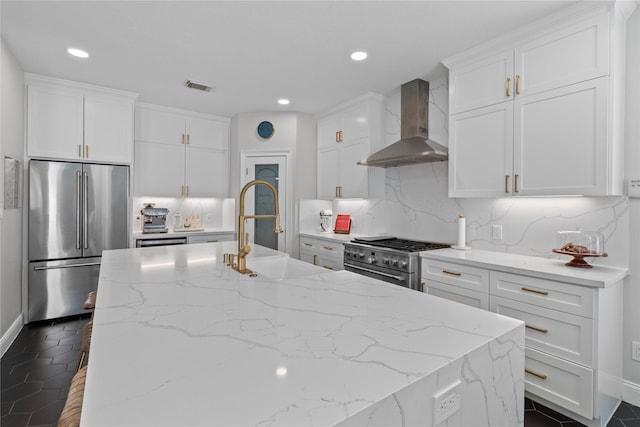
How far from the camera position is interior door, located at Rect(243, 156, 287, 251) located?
4559 millimetres

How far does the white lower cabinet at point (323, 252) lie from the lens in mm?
3697

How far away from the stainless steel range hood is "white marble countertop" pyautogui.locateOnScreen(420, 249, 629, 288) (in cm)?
96

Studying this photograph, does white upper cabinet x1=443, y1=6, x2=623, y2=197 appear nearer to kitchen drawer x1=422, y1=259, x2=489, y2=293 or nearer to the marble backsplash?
the marble backsplash

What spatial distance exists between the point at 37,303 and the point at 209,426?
13.0 feet

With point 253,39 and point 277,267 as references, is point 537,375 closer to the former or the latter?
point 277,267

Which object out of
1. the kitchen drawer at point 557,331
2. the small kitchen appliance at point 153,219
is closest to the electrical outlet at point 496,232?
the kitchen drawer at point 557,331

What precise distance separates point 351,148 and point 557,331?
275 cm

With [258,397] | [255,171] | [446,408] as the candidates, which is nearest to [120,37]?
[255,171]

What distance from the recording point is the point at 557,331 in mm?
1926

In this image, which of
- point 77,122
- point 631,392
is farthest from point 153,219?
point 631,392

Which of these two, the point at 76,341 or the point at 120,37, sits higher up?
the point at 120,37

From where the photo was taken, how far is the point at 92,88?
143 inches

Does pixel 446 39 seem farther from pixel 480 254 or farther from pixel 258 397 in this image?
pixel 258 397

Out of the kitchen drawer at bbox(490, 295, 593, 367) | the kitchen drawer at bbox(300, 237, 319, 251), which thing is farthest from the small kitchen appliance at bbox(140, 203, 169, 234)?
the kitchen drawer at bbox(490, 295, 593, 367)
